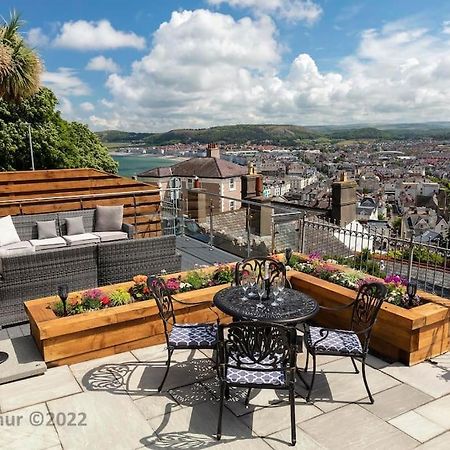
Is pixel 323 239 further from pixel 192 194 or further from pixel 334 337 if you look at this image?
pixel 334 337

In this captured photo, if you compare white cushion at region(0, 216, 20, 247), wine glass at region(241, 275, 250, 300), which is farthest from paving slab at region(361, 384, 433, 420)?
white cushion at region(0, 216, 20, 247)

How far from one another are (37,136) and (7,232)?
9372 mm

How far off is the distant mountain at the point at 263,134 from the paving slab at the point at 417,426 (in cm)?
3619

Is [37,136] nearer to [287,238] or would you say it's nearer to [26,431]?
[287,238]

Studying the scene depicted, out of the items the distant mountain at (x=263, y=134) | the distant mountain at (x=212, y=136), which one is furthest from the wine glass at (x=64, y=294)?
the distant mountain at (x=212, y=136)

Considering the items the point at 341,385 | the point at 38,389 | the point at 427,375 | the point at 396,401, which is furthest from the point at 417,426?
the point at 38,389

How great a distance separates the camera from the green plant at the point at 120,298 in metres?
3.68

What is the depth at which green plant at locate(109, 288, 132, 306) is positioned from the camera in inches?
145

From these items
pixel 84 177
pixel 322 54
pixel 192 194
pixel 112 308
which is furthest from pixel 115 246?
pixel 322 54

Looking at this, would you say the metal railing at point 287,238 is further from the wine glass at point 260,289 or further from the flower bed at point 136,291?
the wine glass at point 260,289

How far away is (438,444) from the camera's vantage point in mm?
2363

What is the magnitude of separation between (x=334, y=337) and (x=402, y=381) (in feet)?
2.23

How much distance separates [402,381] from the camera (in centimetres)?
310

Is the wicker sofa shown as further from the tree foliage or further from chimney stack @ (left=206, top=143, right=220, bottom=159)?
chimney stack @ (left=206, top=143, right=220, bottom=159)
